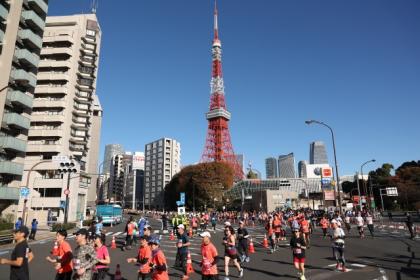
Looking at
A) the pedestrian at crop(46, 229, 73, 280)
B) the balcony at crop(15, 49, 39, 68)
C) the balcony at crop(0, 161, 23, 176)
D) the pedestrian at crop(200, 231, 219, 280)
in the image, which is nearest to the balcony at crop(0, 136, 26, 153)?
the balcony at crop(0, 161, 23, 176)

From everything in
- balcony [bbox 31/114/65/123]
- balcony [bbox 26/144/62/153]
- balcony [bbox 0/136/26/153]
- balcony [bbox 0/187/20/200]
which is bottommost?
balcony [bbox 0/187/20/200]

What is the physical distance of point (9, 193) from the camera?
34.3 metres

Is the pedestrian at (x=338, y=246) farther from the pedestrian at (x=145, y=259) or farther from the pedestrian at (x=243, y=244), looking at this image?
the pedestrian at (x=145, y=259)

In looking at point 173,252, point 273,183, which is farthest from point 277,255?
point 273,183

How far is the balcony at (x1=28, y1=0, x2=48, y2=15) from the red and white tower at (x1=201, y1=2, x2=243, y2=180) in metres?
57.6

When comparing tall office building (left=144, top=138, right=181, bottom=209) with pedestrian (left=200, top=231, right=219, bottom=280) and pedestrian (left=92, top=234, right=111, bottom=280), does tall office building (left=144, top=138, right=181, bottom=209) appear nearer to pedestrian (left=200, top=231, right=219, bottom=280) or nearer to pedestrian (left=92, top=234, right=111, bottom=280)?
pedestrian (left=92, top=234, right=111, bottom=280)

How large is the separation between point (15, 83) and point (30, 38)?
8.97m

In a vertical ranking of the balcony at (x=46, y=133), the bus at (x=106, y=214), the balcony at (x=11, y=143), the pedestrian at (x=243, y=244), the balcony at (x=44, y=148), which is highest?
the balcony at (x=46, y=133)

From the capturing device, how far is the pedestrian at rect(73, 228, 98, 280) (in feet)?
19.4

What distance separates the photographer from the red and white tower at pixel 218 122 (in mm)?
93062

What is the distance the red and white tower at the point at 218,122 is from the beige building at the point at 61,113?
4225 cm

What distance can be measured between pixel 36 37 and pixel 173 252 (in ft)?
116

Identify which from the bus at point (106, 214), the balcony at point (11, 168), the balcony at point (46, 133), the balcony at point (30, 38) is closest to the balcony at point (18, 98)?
the balcony at point (30, 38)

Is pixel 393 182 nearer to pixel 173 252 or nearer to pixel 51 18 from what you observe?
pixel 173 252
